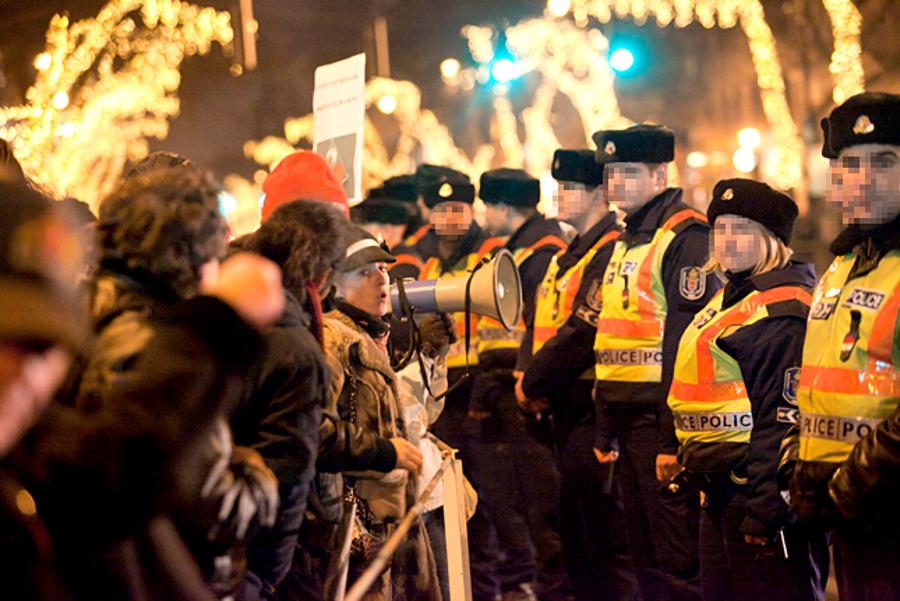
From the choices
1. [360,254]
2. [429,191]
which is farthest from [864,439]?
[429,191]

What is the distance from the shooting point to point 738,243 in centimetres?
575

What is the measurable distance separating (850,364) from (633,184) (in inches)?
119

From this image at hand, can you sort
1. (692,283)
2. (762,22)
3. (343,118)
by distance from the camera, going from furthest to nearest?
(762,22), (343,118), (692,283)

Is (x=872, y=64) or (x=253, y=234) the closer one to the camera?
(x=253, y=234)

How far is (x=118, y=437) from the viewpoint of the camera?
2621mm

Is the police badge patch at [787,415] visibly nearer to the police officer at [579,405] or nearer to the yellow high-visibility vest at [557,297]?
the police officer at [579,405]

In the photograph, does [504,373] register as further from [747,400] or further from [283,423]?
[283,423]

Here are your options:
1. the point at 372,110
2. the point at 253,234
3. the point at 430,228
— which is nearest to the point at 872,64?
the point at 372,110

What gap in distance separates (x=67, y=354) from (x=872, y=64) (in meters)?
22.9

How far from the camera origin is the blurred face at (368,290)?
520cm

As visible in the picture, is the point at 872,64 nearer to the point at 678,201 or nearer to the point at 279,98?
the point at 279,98

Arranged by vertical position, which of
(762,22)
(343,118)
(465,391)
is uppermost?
(762,22)

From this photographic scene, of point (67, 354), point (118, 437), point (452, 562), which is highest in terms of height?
point (67, 354)

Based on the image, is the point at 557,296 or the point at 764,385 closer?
the point at 764,385
